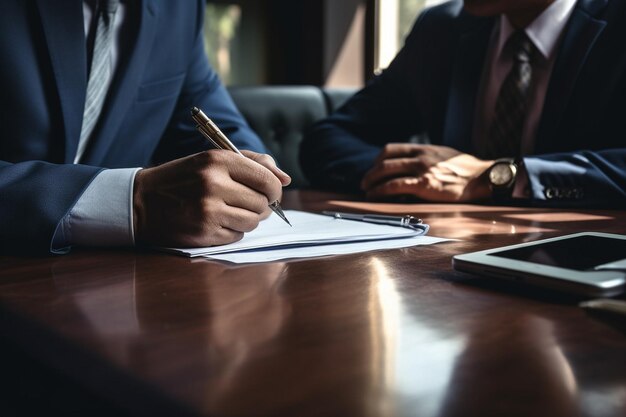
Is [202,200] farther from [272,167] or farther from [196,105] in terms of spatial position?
[196,105]

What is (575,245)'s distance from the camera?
717 mm

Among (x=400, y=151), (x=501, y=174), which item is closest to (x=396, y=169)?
(x=400, y=151)

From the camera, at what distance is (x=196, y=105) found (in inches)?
63.3

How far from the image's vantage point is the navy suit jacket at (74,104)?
0.82m

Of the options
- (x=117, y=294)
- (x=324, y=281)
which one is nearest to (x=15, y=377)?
(x=117, y=294)

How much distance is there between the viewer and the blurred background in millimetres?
4410

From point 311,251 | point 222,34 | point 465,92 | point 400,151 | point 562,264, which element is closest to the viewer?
point 562,264

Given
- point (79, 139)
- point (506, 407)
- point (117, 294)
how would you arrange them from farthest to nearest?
point (79, 139) → point (117, 294) → point (506, 407)

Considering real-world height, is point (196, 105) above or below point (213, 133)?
below

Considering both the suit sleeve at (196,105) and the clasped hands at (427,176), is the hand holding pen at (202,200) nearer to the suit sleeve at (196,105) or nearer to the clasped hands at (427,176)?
the clasped hands at (427,176)

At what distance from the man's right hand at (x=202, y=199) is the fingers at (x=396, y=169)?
22.3 inches

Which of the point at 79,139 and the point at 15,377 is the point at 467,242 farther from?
the point at 79,139

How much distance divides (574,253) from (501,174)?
0.67m

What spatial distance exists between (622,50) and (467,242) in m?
0.87
